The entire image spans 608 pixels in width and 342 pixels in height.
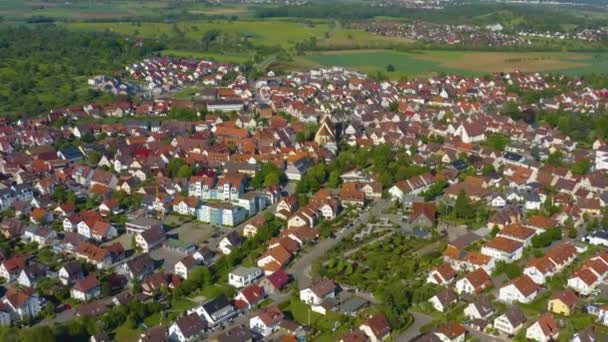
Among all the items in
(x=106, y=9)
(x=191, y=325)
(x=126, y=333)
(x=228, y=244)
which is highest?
(x=106, y=9)

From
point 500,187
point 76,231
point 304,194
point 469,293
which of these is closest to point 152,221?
point 76,231

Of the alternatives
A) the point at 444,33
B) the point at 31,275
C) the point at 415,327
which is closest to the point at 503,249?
the point at 415,327

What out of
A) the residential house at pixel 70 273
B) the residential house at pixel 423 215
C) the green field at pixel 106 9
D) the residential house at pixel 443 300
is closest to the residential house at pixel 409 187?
the residential house at pixel 423 215

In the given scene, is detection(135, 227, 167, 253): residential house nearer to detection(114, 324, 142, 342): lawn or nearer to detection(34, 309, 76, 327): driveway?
detection(34, 309, 76, 327): driveway

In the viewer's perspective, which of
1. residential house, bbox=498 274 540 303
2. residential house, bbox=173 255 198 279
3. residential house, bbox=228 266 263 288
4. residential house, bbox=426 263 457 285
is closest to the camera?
residential house, bbox=498 274 540 303

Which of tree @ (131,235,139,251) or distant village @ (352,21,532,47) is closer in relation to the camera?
tree @ (131,235,139,251)

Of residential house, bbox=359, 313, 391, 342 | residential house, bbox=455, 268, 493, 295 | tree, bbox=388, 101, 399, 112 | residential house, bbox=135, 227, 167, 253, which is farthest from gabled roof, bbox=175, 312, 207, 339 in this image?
tree, bbox=388, 101, 399, 112

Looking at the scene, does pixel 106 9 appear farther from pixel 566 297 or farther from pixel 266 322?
pixel 566 297
